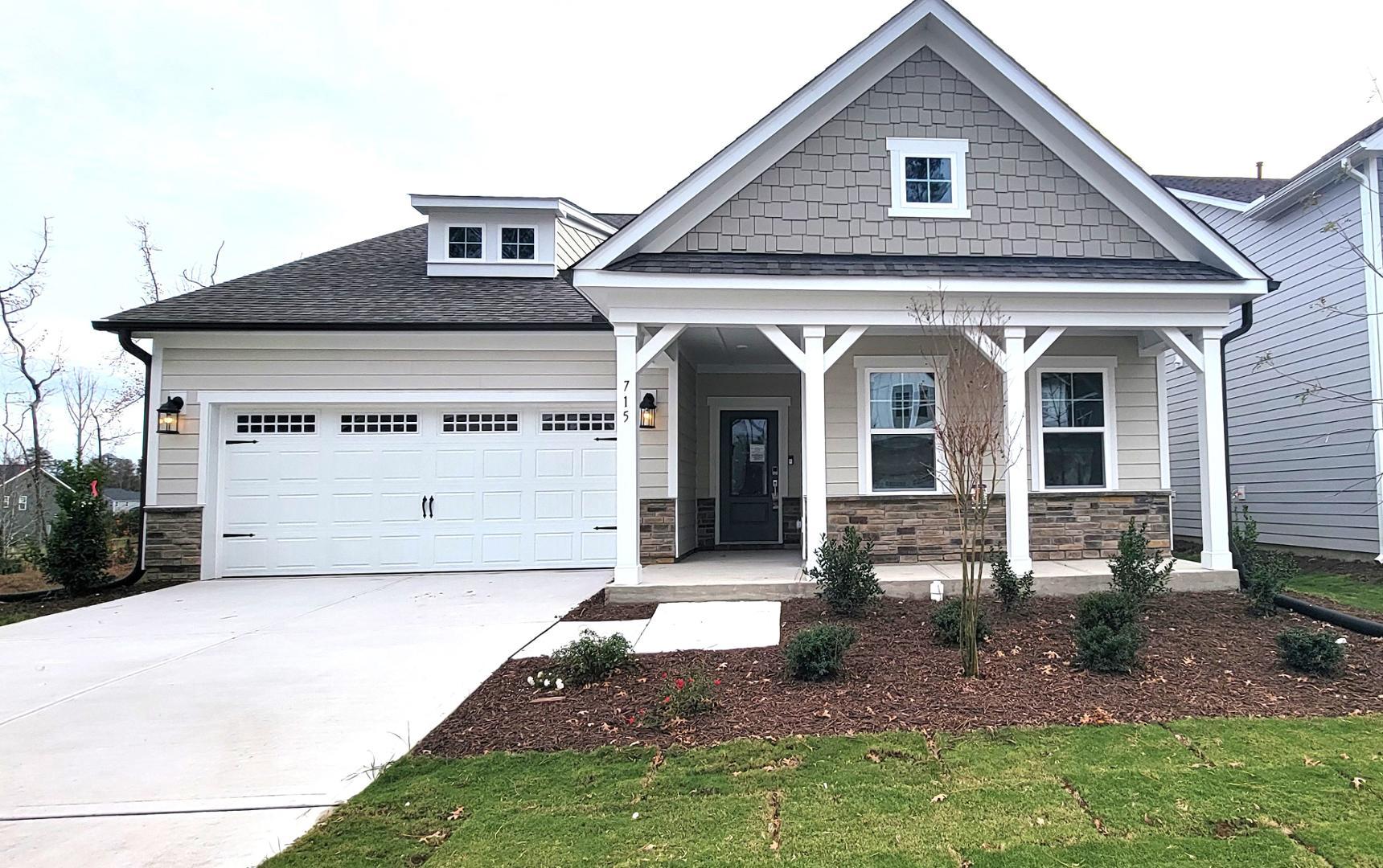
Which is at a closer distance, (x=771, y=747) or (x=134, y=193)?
(x=771, y=747)

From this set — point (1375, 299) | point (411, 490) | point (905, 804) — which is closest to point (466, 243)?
point (411, 490)

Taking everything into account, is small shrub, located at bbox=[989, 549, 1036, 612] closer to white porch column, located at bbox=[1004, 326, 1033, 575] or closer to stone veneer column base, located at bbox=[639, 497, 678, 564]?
white porch column, located at bbox=[1004, 326, 1033, 575]

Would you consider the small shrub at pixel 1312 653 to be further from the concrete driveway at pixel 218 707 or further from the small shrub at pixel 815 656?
the concrete driveway at pixel 218 707

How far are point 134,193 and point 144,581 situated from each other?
1211cm

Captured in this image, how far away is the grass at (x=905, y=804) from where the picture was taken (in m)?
2.54

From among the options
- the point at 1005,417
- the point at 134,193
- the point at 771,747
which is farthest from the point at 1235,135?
the point at 134,193

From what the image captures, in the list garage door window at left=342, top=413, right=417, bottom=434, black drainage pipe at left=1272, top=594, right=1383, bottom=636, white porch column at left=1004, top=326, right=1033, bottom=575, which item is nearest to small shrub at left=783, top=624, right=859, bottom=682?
white porch column at left=1004, top=326, right=1033, bottom=575

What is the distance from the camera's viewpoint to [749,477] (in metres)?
10.8

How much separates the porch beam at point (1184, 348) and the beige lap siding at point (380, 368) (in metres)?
5.73

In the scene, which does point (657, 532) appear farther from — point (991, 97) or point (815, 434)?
point (991, 97)

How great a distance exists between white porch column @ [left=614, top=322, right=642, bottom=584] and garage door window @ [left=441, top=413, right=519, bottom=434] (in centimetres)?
289

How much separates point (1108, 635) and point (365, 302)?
9.49m

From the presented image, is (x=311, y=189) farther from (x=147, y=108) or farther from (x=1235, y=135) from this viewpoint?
(x=1235, y=135)

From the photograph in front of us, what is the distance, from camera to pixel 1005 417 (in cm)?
696
